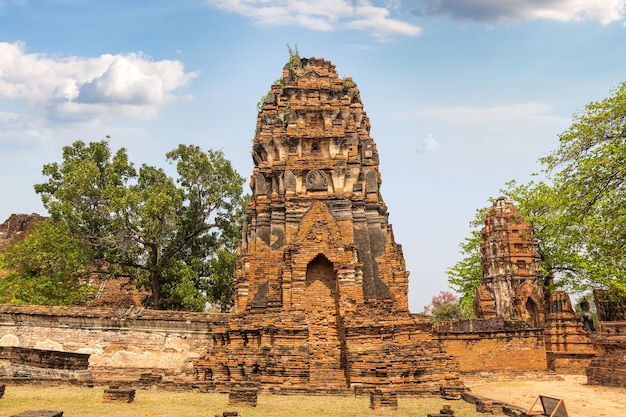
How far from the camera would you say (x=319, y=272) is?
15.5 meters

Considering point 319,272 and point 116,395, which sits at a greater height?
point 319,272

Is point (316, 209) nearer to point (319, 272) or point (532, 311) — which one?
point (319, 272)

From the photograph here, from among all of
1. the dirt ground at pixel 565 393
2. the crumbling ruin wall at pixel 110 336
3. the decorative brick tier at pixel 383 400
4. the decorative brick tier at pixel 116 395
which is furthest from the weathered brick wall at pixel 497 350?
the decorative brick tier at pixel 116 395

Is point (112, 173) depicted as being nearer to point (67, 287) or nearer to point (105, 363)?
point (67, 287)

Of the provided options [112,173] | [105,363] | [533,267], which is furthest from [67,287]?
[533,267]

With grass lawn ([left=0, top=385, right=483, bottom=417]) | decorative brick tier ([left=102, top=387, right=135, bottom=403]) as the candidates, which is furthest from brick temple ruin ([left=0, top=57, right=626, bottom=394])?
decorative brick tier ([left=102, top=387, right=135, bottom=403])

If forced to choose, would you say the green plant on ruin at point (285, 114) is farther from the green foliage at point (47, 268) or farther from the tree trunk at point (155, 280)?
the green foliage at point (47, 268)

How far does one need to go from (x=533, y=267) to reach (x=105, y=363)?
70.0 ft

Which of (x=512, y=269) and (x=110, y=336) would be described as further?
(x=512, y=269)

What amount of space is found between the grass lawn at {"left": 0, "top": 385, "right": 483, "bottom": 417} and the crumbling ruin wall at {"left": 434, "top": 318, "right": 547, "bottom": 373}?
9.08 m

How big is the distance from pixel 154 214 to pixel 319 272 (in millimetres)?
12640

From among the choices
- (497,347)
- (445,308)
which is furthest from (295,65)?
(445,308)

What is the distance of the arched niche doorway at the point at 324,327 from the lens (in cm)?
1374

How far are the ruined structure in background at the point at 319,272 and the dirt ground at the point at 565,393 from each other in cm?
237
